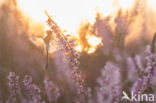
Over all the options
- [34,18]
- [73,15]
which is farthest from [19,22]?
[73,15]

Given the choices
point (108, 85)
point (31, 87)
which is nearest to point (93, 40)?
point (108, 85)

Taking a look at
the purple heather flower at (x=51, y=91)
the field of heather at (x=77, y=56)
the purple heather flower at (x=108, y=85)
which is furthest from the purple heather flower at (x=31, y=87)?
the purple heather flower at (x=108, y=85)

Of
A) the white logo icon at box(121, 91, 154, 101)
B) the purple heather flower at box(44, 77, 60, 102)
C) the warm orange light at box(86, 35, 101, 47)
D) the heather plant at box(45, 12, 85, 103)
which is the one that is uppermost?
the warm orange light at box(86, 35, 101, 47)

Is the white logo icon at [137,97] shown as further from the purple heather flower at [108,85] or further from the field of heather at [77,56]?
the purple heather flower at [108,85]

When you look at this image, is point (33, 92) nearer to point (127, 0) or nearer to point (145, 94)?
point (145, 94)

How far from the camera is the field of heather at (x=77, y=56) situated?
768 millimetres

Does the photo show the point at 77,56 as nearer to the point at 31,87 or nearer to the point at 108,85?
the point at 31,87

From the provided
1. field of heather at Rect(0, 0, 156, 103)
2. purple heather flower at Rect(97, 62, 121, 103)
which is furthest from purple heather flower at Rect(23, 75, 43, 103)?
purple heather flower at Rect(97, 62, 121, 103)

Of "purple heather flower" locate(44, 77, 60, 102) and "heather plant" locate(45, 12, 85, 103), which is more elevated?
"heather plant" locate(45, 12, 85, 103)

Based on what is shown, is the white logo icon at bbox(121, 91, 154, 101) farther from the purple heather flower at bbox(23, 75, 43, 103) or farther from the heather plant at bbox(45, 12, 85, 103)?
the purple heather flower at bbox(23, 75, 43, 103)

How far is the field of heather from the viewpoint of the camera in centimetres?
77

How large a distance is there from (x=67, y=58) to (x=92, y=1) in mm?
436

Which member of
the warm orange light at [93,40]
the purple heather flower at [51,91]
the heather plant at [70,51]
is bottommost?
the purple heather flower at [51,91]

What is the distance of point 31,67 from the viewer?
5.22ft
